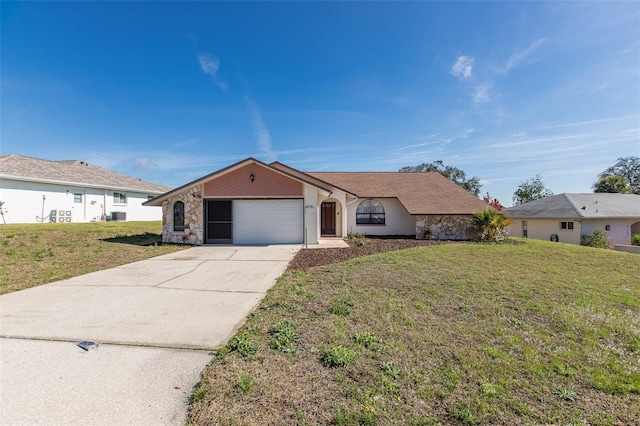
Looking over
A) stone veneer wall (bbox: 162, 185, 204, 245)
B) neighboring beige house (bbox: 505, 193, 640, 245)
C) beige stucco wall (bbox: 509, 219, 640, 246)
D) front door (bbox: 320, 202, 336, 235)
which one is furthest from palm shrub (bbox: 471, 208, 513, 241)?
stone veneer wall (bbox: 162, 185, 204, 245)

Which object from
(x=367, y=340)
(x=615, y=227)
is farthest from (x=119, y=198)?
(x=615, y=227)

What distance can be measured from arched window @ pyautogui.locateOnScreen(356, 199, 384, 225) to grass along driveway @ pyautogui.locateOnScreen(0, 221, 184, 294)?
10480mm

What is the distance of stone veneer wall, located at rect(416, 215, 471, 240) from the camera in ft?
51.6

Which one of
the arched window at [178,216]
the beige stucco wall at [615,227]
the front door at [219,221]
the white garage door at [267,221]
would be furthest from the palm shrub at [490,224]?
the arched window at [178,216]

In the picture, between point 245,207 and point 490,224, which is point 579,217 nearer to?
point 490,224

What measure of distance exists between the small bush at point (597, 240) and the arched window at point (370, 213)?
15.2 meters

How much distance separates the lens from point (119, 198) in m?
23.5

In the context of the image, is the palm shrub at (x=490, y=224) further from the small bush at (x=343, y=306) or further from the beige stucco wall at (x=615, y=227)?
the small bush at (x=343, y=306)

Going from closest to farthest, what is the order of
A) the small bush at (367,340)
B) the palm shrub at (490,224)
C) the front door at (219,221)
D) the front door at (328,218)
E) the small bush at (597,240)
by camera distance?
the small bush at (367,340) < the front door at (219,221) < the palm shrub at (490,224) < the front door at (328,218) < the small bush at (597,240)

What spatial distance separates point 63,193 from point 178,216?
40.3 feet

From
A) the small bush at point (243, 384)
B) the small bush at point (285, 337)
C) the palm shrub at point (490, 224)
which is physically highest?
the palm shrub at point (490, 224)

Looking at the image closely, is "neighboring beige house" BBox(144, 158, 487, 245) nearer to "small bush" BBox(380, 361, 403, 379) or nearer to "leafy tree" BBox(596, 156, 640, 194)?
"small bush" BBox(380, 361, 403, 379)

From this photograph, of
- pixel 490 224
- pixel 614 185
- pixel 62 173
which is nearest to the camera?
pixel 490 224

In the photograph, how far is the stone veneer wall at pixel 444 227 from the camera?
1574cm
